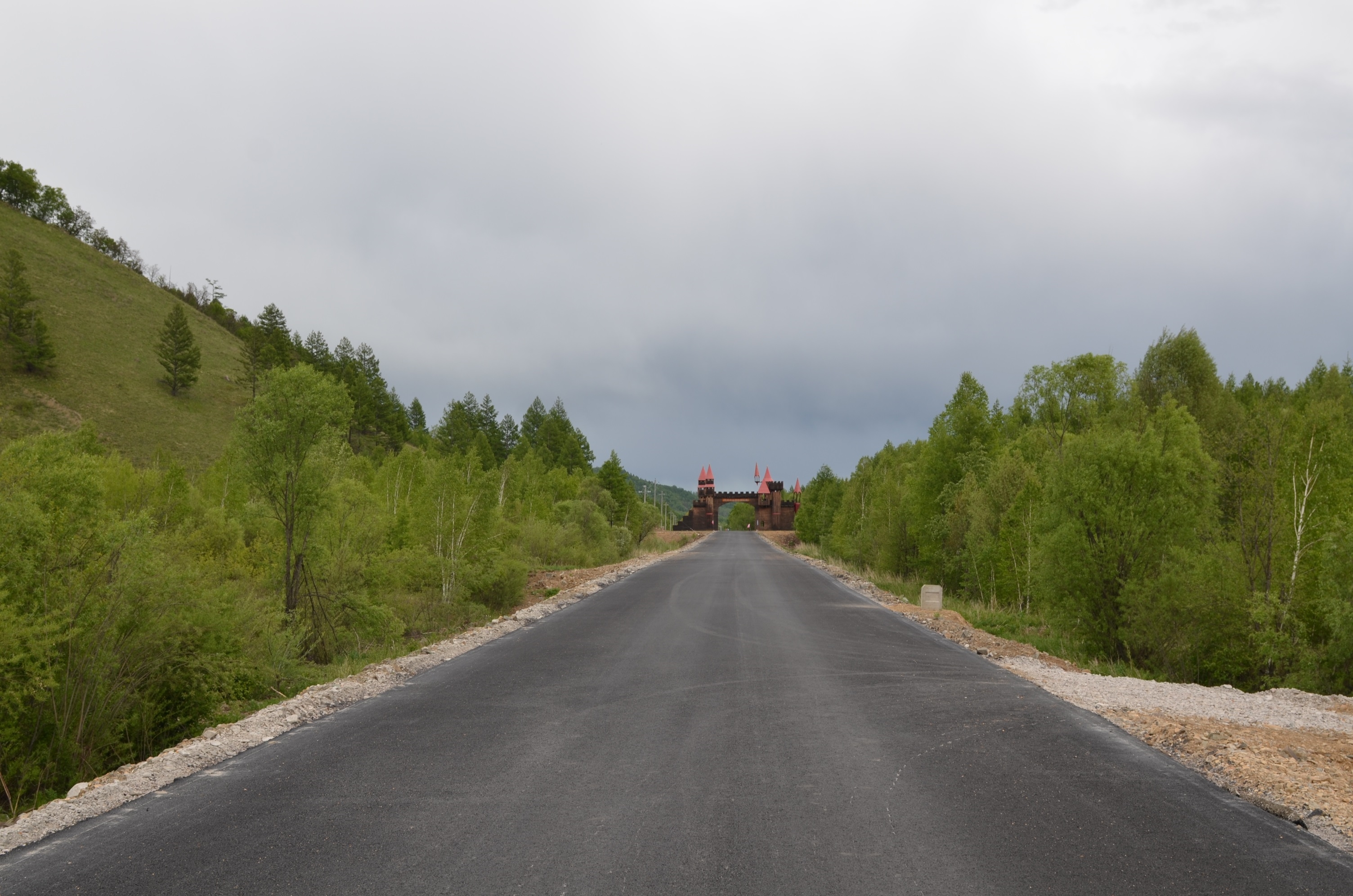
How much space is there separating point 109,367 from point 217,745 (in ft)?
251

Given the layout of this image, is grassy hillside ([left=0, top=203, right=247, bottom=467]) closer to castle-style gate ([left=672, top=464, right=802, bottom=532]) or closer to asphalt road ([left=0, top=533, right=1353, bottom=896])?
asphalt road ([left=0, top=533, right=1353, bottom=896])

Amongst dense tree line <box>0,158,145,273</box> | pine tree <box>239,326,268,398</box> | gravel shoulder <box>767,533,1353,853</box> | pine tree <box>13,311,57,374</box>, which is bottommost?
gravel shoulder <box>767,533,1353,853</box>

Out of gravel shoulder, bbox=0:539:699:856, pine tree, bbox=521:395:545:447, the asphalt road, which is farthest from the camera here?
pine tree, bbox=521:395:545:447

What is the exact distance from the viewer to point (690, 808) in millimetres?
5180

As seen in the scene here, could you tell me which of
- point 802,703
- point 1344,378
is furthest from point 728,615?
point 1344,378

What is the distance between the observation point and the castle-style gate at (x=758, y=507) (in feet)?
479

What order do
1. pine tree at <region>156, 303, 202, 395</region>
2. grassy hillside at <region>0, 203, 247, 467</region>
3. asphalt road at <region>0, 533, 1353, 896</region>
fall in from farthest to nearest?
pine tree at <region>156, 303, 202, 395</region> < grassy hillside at <region>0, 203, 247, 467</region> < asphalt road at <region>0, 533, 1353, 896</region>

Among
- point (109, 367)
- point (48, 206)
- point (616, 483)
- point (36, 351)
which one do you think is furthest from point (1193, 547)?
point (48, 206)

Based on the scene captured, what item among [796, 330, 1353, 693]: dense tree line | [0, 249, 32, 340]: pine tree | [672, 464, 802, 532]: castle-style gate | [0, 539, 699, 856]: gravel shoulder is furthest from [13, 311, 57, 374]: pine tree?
[672, 464, 802, 532]: castle-style gate

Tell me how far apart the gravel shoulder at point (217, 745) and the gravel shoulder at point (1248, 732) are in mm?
8472

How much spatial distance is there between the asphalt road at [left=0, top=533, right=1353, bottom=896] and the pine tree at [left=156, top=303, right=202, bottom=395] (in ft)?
241

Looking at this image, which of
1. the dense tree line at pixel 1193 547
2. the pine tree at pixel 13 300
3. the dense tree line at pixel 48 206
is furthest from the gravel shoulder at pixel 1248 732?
the dense tree line at pixel 48 206

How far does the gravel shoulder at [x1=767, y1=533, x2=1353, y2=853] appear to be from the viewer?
5414 millimetres

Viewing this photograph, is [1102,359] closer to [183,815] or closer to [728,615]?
[728,615]
